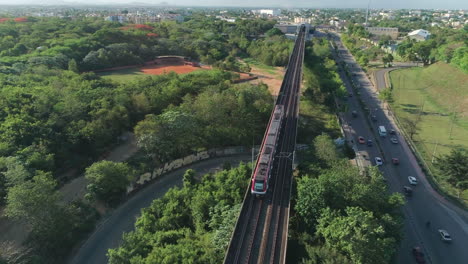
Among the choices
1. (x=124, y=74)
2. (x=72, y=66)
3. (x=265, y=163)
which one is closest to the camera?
(x=265, y=163)

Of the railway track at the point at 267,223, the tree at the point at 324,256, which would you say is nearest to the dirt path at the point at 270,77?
the railway track at the point at 267,223

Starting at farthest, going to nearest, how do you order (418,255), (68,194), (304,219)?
(68,194)
(418,255)
(304,219)

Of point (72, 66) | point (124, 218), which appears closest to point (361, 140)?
point (124, 218)

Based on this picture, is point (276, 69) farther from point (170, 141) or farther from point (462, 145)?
point (170, 141)

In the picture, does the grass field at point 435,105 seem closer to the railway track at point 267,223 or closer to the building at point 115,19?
the railway track at point 267,223

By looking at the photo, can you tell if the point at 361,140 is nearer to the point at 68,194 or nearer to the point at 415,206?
the point at 415,206

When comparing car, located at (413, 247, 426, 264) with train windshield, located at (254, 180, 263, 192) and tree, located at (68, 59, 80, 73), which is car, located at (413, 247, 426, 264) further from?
tree, located at (68, 59, 80, 73)

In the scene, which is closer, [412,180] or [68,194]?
[68,194]

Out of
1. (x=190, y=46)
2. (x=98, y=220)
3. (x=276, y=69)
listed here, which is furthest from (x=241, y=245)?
(x=190, y=46)
